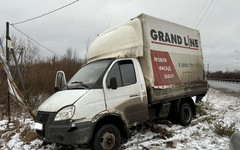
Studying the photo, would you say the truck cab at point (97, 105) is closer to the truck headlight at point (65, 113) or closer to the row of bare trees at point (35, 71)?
the truck headlight at point (65, 113)

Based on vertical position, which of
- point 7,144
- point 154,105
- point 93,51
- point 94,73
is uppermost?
point 93,51

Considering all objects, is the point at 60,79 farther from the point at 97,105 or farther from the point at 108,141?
the point at 108,141

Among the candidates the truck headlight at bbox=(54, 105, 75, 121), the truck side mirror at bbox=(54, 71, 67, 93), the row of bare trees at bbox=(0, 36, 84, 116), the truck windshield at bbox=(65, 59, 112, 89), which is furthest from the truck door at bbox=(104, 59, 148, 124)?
the row of bare trees at bbox=(0, 36, 84, 116)

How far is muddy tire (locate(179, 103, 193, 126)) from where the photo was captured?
224 inches

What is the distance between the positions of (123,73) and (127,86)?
13.7 inches

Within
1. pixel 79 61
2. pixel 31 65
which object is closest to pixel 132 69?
pixel 31 65

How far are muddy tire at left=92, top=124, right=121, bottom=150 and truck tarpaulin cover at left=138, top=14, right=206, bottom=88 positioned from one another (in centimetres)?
168

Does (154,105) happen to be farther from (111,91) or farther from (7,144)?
(7,144)

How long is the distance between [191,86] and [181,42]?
1.65m

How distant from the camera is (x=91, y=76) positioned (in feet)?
13.1

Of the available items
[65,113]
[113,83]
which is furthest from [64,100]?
[113,83]

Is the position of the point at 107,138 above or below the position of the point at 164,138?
above

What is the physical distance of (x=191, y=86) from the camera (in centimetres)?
599

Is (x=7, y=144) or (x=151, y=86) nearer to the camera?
(x=7, y=144)
